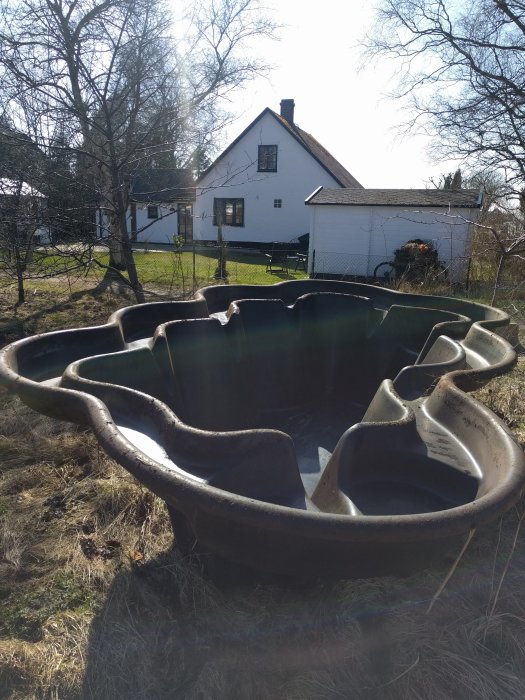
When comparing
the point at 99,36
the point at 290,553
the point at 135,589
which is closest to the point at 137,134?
the point at 99,36

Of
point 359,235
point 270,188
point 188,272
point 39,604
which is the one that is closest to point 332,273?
point 359,235

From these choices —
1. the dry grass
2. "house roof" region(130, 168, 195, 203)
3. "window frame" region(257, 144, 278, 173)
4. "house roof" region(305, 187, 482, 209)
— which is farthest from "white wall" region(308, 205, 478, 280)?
the dry grass

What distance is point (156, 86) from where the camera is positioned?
21.0 ft

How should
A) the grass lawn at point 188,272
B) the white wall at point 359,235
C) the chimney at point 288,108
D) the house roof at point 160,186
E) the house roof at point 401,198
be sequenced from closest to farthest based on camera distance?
the house roof at point 160,186, the grass lawn at point 188,272, the house roof at point 401,198, the white wall at point 359,235, the chimney at point 288,108

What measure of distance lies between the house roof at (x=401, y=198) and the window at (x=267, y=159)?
7912 mm

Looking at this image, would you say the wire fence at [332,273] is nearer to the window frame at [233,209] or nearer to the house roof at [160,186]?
the house roof at [160,186]

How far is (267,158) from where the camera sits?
25812 mm

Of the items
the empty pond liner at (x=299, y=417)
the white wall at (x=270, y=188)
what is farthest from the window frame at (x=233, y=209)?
the empty pond liner at (x=299, y=417)

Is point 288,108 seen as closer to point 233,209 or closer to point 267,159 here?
point 267,159

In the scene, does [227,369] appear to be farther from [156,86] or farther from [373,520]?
[156,86]

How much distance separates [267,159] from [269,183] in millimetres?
1116

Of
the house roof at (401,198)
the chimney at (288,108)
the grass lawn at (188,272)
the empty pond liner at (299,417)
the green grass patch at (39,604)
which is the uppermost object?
the chimney at (288,108)

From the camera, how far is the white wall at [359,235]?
651 inches

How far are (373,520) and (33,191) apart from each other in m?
6.42
